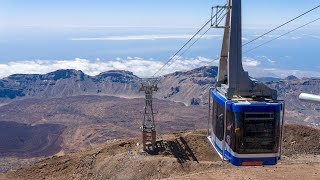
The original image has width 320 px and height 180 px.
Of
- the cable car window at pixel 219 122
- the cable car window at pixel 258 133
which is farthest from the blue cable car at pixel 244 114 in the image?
the cable car window at pixel 219 122

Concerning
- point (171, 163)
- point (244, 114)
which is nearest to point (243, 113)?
point (244, 114)

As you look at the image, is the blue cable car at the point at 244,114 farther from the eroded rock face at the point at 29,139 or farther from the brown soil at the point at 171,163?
the eroded rock face at the point at 29,139

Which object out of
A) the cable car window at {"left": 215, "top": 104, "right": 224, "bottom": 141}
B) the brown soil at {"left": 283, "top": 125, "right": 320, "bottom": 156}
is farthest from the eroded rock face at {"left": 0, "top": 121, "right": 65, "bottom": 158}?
the cable car window at {"left": 215, "top": 104, "right": 224, "bottom": 141}

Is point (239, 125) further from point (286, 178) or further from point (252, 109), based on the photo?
point (286, 178)

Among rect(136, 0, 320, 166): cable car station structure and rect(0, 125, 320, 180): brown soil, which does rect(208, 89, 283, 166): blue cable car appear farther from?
rect(0, 125, 320, 180): brown soil

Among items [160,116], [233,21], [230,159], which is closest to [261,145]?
[230,159]
